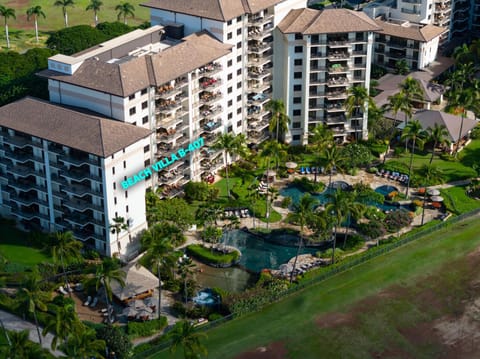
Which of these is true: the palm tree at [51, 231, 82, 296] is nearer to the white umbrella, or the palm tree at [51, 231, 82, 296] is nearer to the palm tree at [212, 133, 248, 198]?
the palm tree at [212, 133, 248, 198]

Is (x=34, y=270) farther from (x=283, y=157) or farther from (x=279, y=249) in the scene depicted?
(x=283, y=157)

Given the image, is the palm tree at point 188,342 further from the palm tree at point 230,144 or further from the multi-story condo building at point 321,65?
the multi-story condo building at point 321,65

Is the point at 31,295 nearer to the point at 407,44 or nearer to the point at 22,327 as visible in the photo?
the point at 22,327

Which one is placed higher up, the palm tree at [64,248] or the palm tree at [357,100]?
the palm tree at [357,100]

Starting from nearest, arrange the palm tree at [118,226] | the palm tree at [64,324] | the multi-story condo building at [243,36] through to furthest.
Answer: the palm tree at [64,324]
the palm tree at [118,226]
the multi-story condo building at [243,36]

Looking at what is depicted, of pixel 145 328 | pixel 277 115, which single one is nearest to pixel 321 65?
pixel 277 115

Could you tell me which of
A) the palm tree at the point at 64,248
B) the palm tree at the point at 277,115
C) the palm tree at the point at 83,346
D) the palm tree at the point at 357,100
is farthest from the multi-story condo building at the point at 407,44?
the palm tree at the point at 83,346

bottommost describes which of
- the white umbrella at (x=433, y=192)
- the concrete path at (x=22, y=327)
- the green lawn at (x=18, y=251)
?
the concrete path at (x=22, y=327)
